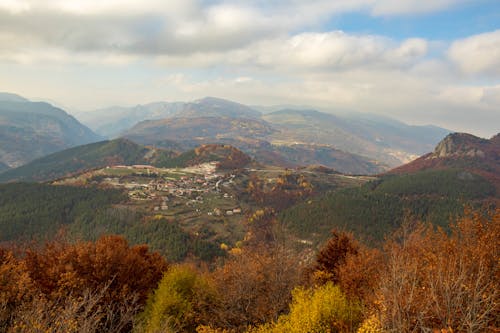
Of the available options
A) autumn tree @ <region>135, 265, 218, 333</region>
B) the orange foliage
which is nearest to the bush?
autumn tree @ <region>135, 265, 218, 333</region>

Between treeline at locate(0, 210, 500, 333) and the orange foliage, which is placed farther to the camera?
the orange foliage

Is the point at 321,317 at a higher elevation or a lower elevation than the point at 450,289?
lower

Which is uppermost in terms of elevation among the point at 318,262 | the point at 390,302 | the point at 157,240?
the point at 390,302

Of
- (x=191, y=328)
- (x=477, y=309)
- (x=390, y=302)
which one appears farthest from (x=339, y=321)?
(x=191, y=328)

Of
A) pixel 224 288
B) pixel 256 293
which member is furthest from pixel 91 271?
pixel 256 293

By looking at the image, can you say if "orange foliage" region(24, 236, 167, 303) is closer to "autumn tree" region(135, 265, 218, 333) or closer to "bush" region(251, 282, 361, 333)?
"autumn tree" region(135, 265, 218, 333)

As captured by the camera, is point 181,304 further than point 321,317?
Yes

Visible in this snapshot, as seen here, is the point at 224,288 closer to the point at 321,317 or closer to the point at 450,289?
the point at 321,317

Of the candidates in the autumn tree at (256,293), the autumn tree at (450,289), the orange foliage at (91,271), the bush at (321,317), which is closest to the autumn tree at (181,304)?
the autumn tree at (256,293)

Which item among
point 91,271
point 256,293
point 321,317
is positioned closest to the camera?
point 321,317

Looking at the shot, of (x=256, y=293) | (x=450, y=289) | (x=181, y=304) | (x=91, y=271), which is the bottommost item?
(x=181, y=304)

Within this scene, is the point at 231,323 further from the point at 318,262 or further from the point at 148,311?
the point at 318,262
